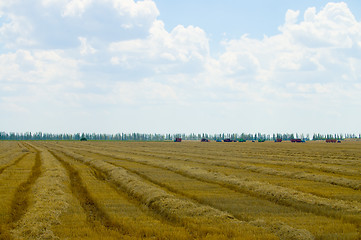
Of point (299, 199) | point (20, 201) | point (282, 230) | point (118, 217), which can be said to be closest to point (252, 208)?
point (299, 199)

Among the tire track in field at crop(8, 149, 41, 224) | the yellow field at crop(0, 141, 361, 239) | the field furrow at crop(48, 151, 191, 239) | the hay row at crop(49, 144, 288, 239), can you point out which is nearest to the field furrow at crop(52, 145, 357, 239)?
the yellow field at crop(0, 141, 361, 239)

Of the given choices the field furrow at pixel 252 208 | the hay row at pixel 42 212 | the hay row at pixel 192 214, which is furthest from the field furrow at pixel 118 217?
the field furrow at pixel 252 208

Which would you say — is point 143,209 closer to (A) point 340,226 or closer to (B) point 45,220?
(B) point 45,220

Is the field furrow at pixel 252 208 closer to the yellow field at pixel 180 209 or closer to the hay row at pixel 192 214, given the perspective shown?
the yellow field at pixel 180 209

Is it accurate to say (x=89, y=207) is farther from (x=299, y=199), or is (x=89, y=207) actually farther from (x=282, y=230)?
(x=299, y=199)

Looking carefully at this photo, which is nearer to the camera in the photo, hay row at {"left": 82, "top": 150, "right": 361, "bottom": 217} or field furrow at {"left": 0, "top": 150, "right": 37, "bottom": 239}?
field furrow at {"left": 0, "top": 150, "right": 37, "bottom": 239}

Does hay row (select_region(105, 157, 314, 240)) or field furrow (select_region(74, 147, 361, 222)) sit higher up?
field furrow (select_region(74, 147, 361, 222))

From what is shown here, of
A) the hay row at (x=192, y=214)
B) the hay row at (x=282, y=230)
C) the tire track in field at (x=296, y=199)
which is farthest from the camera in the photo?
the tire track in field at (x=296, y=199)

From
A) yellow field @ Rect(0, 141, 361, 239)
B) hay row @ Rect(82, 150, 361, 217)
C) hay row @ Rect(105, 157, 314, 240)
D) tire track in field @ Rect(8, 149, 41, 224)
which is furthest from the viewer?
hay row @ Rect(82, 150, 361, 217)

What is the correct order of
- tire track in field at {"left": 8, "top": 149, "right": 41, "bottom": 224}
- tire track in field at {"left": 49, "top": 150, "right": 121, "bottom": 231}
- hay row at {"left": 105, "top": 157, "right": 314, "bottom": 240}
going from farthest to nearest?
tire track in field at {"left": 8, "top": 149, "right": 41, "bottom": 224} → tire track in field at {"left": 49, "top": 150, "right": 121, "bottom": 231} → hay row at {"left": 105, "top": 157, "right": 314, "bottom": 240}

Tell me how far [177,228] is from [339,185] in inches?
714

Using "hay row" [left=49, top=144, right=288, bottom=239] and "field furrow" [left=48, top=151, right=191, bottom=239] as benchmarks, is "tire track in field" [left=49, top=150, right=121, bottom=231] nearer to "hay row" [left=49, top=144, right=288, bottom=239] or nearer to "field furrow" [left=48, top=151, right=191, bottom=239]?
"field furrow" [left=48, top=151, right=191, bottom=239]

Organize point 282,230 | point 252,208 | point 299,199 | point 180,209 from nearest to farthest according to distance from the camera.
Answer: point 282,230 → point 180,209 → point 252,208 → point 299,199

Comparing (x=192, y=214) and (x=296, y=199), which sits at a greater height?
(x=296, y=199)
